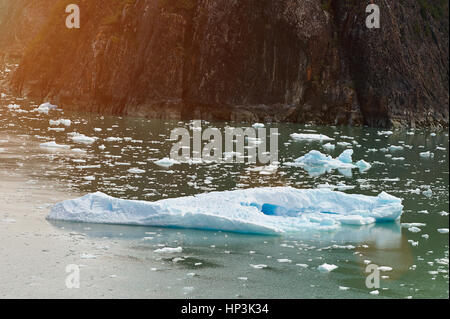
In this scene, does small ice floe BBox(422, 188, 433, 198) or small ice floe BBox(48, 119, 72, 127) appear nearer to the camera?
small ice floe BBox(422, 188, 433, 198)

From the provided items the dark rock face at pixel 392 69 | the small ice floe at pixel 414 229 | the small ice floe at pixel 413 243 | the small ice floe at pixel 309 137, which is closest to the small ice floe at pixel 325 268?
the small ice floe at pixel 413 243

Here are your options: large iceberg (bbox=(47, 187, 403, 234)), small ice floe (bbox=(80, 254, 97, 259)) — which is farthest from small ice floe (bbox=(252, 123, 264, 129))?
small ice floe (bbox=(80, 254, 97, 259))

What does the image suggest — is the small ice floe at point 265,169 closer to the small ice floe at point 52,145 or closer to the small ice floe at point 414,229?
the small ice floe at point 52,145

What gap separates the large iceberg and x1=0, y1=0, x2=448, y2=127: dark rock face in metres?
29.4

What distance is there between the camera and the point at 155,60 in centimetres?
4788

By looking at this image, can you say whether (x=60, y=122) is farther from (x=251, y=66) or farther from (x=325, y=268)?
(x=325, y=268)

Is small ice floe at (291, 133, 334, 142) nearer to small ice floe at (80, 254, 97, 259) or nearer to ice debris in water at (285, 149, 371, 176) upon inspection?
ice debris in water at (285, 149, 371, 176)

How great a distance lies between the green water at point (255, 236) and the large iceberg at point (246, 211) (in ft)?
1.03

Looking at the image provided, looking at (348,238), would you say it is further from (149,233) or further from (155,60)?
(155,60)

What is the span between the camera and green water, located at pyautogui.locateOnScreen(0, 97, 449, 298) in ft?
39.6

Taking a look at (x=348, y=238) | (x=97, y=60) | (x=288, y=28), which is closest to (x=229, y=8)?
(x=288, y=28)

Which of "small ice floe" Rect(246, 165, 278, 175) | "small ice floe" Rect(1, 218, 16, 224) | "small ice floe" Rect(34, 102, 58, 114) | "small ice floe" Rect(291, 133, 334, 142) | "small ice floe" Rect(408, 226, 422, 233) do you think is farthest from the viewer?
"small ice floe" Rect(34, 102, 58, 114)

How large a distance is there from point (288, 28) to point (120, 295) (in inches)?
1535

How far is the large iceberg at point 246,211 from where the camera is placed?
1538 centimetres
